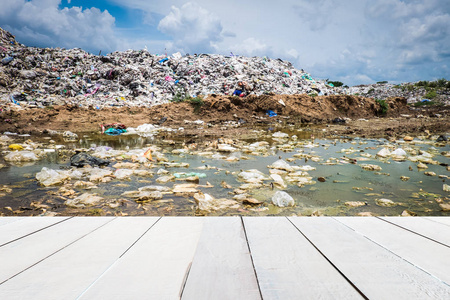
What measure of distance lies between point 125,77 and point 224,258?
39.6 ft

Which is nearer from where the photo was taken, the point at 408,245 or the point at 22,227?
the point at 408,245

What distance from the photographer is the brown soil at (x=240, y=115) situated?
7434mm

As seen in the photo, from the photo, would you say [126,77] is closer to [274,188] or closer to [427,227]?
[274,188]

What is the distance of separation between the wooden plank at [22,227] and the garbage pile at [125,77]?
906 cm

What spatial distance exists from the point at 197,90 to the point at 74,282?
1087 centimetres

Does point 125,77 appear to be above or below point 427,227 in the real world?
above

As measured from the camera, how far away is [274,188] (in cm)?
267

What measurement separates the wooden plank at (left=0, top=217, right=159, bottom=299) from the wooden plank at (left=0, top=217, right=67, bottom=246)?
23 centimetres

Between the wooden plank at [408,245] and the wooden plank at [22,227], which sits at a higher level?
the wooden plank at [408,245]

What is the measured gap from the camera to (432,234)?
1.35 meters

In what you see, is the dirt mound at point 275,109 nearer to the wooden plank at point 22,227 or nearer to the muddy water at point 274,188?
the muddy water at point 274,188

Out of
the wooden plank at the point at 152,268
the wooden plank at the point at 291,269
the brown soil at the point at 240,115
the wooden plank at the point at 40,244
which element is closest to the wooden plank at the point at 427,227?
the wooden plank at the point at 291,269

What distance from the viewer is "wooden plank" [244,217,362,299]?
847 mm

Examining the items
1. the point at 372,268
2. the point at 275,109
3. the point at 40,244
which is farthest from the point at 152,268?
the point at 275,109
